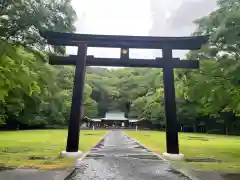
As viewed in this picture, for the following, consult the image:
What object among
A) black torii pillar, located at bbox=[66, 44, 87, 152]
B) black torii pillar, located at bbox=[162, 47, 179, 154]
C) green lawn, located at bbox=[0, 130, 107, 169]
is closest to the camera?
green lawn, located at bbox=[0, 130, 107, 169]

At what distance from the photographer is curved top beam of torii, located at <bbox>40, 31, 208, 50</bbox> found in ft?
41.8

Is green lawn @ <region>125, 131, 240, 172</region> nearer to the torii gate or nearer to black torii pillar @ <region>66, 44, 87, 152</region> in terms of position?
the torii gate

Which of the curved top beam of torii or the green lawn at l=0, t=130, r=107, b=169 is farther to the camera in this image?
the curved top beam of torii

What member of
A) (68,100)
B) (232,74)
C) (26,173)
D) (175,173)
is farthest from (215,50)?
(68,100)

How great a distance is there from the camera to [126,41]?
12.9 m

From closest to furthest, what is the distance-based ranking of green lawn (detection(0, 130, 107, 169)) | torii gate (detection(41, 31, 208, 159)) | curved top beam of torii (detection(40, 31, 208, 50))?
green lawn (detection(0, 130, 107, 169)) → torii gate (detection(41, 31, 208, 159)) → curved top beam of torii (detection(40, 31, 208, 50))

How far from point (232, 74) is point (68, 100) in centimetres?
4654

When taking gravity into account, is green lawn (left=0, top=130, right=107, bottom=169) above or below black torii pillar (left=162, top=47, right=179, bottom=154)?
below

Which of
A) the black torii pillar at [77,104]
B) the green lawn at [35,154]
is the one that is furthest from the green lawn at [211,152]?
the black torii pillar at [77,104]

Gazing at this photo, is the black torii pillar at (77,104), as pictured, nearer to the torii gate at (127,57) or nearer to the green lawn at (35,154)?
the torii gate at (127,57)

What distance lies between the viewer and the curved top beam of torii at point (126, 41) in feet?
41.8

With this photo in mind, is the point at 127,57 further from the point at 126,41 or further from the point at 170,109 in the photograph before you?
the point at 170,109

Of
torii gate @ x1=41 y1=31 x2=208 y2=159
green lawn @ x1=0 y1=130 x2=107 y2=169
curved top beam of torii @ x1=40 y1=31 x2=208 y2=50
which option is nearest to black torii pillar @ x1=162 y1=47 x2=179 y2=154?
torii gate @ x1=41 y1=31 x2=208 y2=159

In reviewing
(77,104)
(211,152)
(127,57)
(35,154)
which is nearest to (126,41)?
(127,57)
